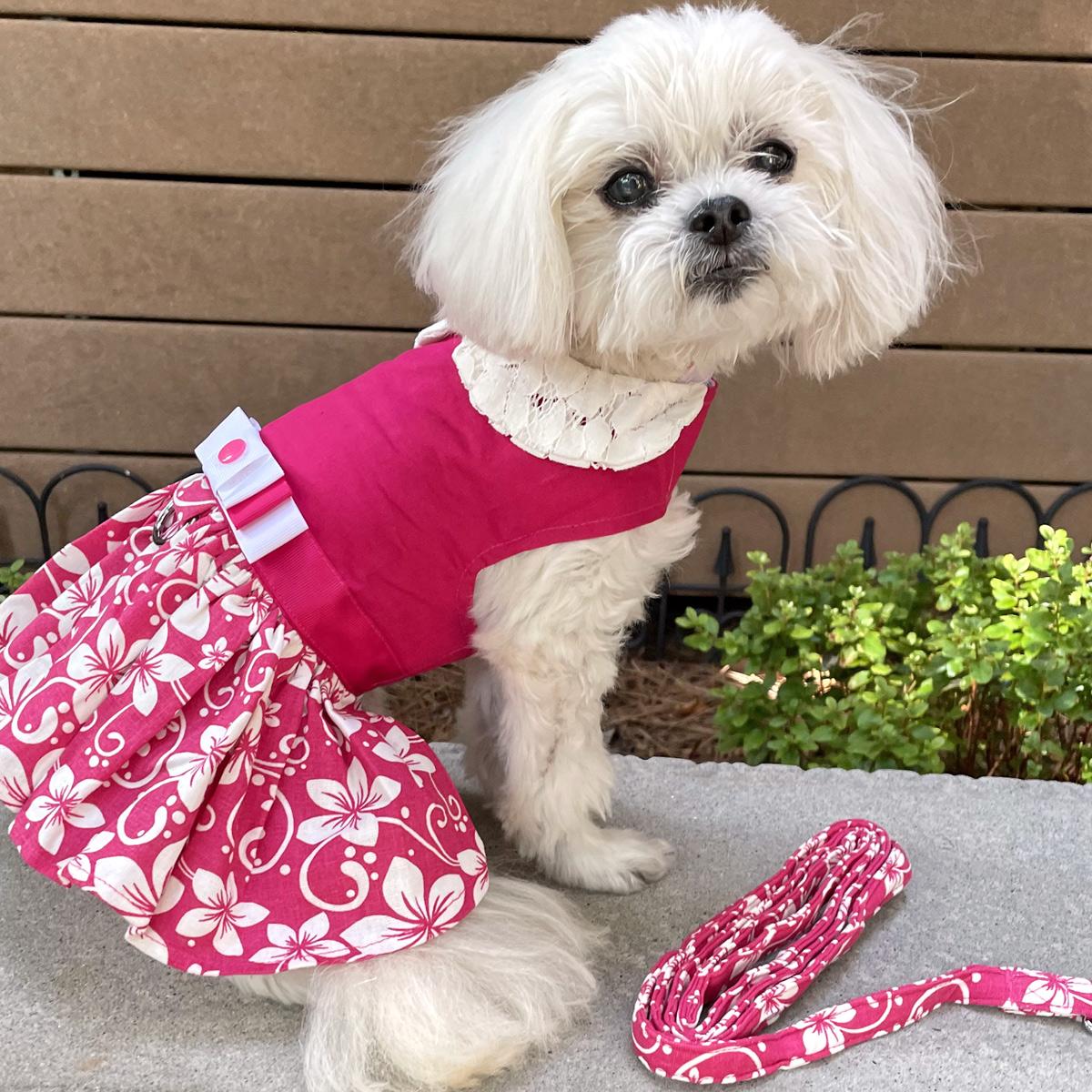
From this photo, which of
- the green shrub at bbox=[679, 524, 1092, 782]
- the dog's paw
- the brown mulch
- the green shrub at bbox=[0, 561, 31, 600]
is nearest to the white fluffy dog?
Answer: the dog's paw

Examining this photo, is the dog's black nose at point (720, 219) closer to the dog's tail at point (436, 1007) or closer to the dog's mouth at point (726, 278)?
the dog's mouth at point (726, 278)

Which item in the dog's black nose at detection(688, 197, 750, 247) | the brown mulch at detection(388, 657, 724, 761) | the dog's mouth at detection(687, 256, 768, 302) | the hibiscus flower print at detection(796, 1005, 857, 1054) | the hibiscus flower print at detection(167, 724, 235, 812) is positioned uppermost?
the dog's black nose at detection(688, 197, 750, 247)

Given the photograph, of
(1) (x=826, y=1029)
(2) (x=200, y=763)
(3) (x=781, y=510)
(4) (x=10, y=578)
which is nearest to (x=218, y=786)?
(2) (x=200, y=763)

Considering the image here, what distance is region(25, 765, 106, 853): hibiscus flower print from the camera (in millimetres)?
782

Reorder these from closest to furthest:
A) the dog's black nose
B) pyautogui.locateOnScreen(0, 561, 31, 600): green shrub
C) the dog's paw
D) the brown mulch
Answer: the dog's black nose
the dog's paw
pyautogui.locateOnScreen(0, 561, 31, 600): green shrub
the brown mulch

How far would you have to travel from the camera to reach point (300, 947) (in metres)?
0.78

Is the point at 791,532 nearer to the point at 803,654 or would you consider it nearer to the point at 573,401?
the point at 803,654

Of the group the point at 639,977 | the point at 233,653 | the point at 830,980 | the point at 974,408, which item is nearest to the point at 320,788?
the point at 233,653

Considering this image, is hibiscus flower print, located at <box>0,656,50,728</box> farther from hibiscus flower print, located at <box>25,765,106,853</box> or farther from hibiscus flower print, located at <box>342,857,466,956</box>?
hibiscus flower print, located at <box>342,857,466,956</box>

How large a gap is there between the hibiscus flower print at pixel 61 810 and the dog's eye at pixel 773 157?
0.72m

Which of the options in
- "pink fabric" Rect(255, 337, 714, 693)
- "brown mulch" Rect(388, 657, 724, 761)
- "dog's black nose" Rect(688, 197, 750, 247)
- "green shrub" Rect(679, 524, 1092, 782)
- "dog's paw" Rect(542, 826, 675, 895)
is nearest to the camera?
"dog's black nose" Rect(688, 197, 750, 247)

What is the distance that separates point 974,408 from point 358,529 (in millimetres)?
1091

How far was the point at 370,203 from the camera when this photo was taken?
4.67ft

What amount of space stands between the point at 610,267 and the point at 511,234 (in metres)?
0.08
